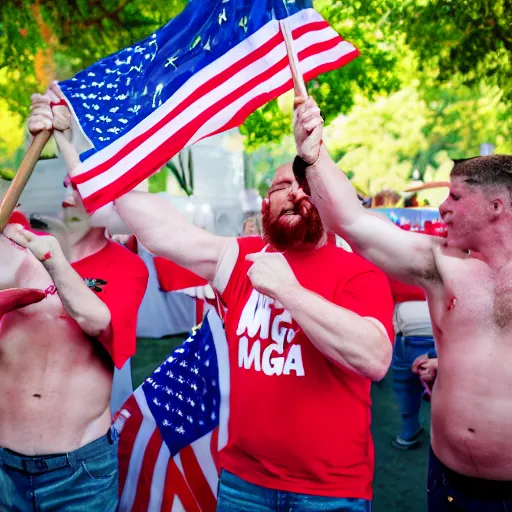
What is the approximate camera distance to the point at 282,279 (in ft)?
6.22

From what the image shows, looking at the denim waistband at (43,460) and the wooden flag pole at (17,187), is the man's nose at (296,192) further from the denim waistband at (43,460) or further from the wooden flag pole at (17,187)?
the denim waistband at (43,460)

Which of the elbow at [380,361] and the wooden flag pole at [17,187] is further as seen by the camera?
the wooden flag pole at [17,187]

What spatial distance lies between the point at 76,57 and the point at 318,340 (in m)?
12.2

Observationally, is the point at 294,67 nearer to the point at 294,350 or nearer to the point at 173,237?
the point at 173,237

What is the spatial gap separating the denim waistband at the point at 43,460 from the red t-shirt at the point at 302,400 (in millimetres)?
553

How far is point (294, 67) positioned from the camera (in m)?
2.08

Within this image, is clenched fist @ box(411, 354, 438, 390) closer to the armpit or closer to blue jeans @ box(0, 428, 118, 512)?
the armpit

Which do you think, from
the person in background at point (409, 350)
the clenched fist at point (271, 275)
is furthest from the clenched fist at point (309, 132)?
the person in background at point (409, 350)

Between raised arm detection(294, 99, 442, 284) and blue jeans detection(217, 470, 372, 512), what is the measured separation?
0.79 meters

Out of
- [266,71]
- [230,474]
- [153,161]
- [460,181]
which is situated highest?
[266,71]

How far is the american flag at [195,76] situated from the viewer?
2.31 meters

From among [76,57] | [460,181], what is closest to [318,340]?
[460,181]

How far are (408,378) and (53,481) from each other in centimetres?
329

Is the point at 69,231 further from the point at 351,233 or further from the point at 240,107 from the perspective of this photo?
the point at 351,233
